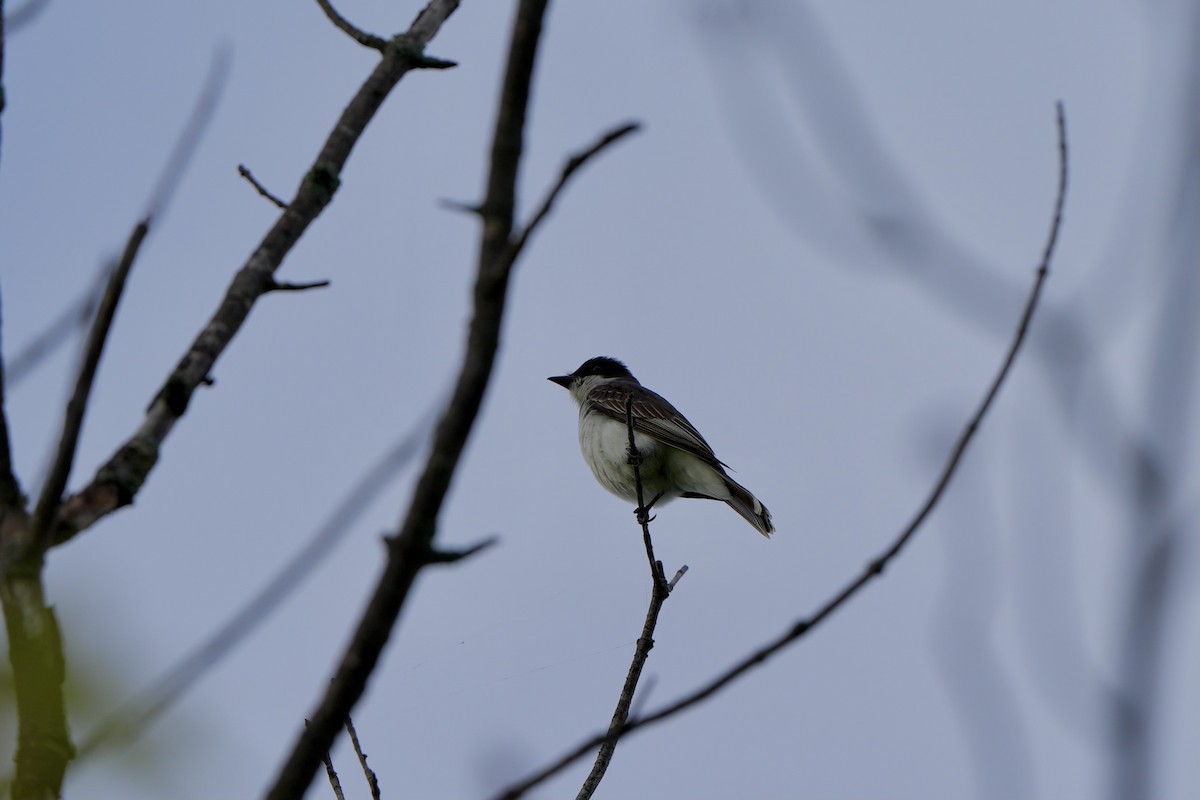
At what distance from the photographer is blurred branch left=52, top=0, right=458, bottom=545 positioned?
250cm

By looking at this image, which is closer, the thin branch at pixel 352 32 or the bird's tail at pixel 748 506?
the thin branch at pixel 352 32

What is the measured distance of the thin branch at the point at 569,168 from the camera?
72.7 inches

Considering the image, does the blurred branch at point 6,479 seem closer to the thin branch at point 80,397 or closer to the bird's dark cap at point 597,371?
the thin branch at point 80,397

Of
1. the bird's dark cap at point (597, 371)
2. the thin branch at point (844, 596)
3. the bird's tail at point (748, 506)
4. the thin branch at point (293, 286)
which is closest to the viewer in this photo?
the thin branch at point (844, 596)

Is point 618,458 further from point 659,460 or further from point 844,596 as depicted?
point 844,596

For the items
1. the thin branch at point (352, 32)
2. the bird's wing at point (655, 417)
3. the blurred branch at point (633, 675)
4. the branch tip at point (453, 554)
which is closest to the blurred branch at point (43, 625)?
the branch tip at point (453, 554)

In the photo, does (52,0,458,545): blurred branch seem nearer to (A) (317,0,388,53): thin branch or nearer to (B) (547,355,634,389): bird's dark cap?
(A) (317,0,388,53): thin branch

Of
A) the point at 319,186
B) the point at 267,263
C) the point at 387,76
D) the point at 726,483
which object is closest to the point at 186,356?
the point at 267,263

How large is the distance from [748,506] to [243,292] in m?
6.36

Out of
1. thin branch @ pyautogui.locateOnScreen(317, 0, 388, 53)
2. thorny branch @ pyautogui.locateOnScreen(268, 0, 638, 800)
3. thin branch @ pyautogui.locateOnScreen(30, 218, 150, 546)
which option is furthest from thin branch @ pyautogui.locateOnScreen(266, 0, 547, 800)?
thin branch @ pyautogui.locateOnScreen(317, 0, 388, 53)

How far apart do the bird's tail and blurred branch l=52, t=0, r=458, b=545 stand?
17.0ft

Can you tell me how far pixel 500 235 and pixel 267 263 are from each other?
1.59m

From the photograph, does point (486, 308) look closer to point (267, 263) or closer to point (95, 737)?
point (95, 737)

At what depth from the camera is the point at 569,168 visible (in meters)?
1.89
